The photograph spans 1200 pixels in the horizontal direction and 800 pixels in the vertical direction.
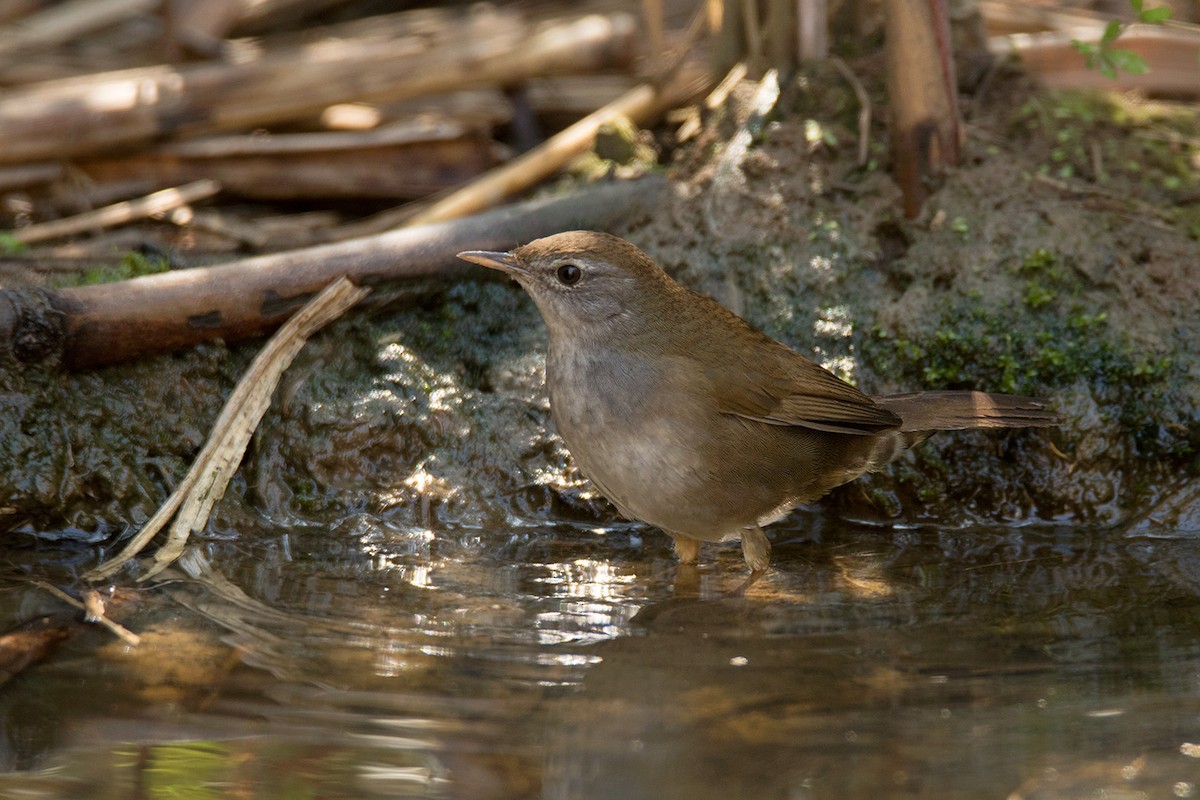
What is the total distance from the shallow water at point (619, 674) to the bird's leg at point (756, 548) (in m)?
0.11

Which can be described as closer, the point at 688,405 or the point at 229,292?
the point at 688,405

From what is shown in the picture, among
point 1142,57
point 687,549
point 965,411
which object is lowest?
point 687,549

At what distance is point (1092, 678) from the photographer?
376cm

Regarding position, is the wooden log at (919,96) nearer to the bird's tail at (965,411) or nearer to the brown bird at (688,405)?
the bird's tail at (965,411)

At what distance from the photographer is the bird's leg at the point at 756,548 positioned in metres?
5.06

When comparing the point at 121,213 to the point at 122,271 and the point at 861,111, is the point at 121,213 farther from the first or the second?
the point at 861,111

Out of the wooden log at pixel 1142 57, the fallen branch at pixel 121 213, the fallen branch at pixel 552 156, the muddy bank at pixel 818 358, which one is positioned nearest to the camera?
the muddy bank at pixel 818 358

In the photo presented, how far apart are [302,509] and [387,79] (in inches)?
128

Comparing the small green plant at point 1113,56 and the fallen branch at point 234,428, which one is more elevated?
the small green plant at point 1113,56

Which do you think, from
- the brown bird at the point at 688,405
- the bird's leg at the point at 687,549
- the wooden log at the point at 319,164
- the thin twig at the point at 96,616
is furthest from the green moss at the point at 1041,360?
the thin twig at the point at 96,616

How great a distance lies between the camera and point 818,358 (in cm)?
579

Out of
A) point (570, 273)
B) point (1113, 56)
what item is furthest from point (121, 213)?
point (1113, 56)

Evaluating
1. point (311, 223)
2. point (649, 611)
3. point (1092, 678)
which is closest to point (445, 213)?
point (311, 223)

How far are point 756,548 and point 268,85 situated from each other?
444 cm
